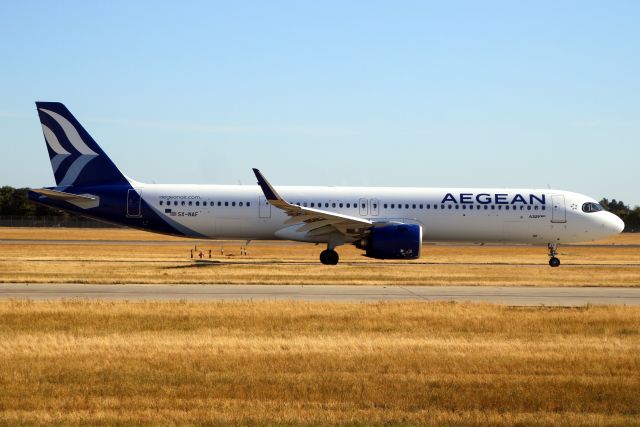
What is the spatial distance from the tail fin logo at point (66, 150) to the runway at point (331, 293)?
12970 millimetres

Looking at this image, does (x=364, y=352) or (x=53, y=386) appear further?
(x=364, y=352)

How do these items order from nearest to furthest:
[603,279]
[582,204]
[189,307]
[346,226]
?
[189,307] < [603,279] < [346,226] < [582,204]

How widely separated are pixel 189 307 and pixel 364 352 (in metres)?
6.38

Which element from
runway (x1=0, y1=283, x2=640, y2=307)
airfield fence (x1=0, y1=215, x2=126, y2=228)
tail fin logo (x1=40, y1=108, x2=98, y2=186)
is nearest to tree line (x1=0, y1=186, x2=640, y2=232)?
airfield fence (x1=0, y1=215, x2=126, y2=228)

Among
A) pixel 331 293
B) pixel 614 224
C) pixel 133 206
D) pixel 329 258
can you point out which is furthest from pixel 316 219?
pixel 614 224

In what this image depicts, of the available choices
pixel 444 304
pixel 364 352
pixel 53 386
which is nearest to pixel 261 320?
pixel 364 352

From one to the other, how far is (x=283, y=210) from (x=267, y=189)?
7.66ft

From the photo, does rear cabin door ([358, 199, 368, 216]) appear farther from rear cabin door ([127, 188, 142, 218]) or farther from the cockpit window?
the cockpit window

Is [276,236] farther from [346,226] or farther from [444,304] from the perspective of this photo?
[444,304]

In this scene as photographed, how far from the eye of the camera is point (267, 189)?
33.2m

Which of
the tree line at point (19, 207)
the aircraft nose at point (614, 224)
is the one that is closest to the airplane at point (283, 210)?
the aircraft nose at point (614, 224)

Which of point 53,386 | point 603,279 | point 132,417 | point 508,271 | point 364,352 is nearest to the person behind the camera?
point 132,417

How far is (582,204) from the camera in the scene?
3744 cm

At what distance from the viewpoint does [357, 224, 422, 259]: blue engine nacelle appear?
33719mm
